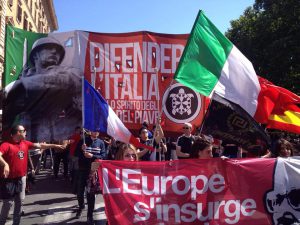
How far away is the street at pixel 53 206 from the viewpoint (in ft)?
24.1

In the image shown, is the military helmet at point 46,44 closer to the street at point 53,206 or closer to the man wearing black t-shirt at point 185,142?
the man wearing black t-shirt at point 185,142

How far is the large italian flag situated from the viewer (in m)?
5.82

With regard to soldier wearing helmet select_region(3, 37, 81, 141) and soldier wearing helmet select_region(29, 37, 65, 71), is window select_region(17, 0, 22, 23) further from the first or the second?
soldier wearing helmet select_region(3, 37, 81, 141)

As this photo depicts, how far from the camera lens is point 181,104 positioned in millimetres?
7777

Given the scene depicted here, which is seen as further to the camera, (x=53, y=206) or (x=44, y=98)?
(x=53, y=206)

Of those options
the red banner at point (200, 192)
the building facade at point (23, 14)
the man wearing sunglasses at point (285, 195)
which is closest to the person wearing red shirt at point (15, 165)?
the red banner at point (200, 192)

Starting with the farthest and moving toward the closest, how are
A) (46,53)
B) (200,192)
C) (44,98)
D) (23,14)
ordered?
(23,14), (46,53), (44,98), (200,192)

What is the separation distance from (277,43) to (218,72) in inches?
851

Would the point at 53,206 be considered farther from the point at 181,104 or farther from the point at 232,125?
the point at 232,125

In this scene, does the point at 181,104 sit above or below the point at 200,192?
above

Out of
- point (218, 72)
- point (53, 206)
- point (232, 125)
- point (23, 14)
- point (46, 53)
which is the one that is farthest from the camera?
point (23, 14)

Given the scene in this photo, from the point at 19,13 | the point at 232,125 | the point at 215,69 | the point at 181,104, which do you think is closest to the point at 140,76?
the point at 181,104

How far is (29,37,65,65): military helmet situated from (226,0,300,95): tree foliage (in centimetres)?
2088

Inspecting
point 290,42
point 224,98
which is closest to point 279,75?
point 290,42
